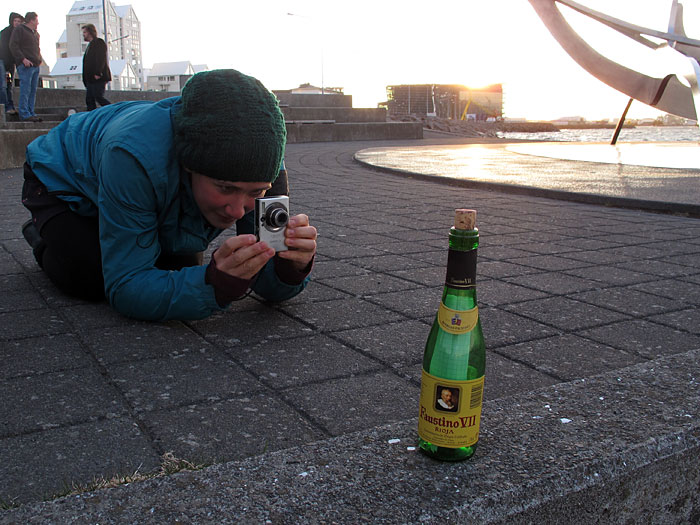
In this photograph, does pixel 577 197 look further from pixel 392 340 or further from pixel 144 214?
pixel 144 214

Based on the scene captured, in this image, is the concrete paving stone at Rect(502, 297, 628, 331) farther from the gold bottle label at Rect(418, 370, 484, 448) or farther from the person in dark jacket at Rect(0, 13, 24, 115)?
the person in dark jacket at Rect(0, 13, 24, 115)

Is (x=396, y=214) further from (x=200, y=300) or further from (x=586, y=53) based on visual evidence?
(x=586, y=53)

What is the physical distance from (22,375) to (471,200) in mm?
5156

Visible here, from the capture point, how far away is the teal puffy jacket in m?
2.25

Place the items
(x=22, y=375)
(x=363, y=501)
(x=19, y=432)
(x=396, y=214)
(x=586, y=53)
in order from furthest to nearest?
(x=586, y=53)
(x=396, y=214)
(x=22, y=375)
(x=19, y=432)
(x=363, y=501)

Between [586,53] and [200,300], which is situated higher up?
[586,53]

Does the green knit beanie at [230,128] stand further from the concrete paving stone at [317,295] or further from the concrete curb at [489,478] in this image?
the concrete curb at [489,478]

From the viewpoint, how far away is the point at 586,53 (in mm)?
14891

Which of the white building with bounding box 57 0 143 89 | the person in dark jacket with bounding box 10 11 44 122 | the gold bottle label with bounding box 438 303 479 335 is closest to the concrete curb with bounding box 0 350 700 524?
the gold bottle label with bounding box 438 303 479 335

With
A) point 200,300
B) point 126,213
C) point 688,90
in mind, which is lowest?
point 200,300

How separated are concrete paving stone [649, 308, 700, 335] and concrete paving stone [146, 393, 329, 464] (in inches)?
62.5

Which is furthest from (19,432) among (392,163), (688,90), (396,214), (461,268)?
(688,90)

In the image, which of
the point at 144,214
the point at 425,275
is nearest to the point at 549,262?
the point at 425,275

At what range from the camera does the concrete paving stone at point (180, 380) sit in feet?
6.12
